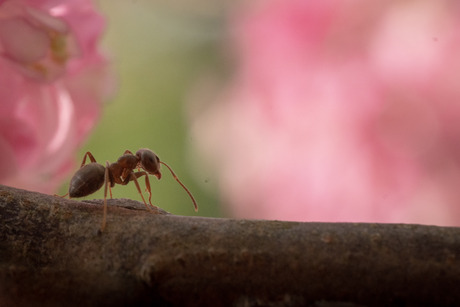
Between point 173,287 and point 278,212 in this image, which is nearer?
point 173,287

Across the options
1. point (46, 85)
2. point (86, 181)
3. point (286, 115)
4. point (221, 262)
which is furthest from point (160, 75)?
point (221, 262)

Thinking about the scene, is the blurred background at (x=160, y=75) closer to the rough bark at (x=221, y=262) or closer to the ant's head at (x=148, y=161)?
the ant's head at (x=148, y=161)

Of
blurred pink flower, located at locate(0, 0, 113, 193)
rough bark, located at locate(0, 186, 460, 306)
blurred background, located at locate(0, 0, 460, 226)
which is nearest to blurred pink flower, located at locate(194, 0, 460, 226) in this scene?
blurred background, located at locate(0, 0, 460, 226)

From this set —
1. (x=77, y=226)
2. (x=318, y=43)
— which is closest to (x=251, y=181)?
(x=318, y=43)

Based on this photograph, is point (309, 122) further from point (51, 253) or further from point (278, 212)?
point (51, 253)

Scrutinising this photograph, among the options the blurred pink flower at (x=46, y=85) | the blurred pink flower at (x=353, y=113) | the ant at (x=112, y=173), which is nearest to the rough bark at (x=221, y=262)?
the ant at (x=112, y=173)

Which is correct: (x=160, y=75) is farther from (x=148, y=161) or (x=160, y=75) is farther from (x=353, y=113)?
(x=148, y=161)
